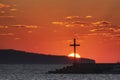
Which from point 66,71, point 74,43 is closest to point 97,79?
point 74,43

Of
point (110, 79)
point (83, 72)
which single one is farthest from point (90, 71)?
point (110, 79)

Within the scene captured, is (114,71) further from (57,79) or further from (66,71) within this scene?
(57,79)

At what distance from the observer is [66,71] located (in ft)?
589

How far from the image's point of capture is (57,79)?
135250 millimetres

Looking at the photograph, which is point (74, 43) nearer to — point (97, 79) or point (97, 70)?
point (97, 70)

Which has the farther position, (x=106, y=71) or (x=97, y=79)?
(x=106, y=71)

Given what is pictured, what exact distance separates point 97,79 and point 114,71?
44.7 metres

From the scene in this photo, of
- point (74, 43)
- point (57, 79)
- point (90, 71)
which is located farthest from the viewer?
point (90, 71)

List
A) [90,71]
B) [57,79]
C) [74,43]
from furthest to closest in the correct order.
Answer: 1. [90,71]
2. [74,43]
3. [57,79]

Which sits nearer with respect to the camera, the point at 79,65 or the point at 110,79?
the point at 110,79

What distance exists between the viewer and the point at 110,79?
138625 mm

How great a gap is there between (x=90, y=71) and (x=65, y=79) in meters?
44.4

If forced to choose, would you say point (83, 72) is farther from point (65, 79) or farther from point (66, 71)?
point (65, 79)

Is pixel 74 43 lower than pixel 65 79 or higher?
higher
